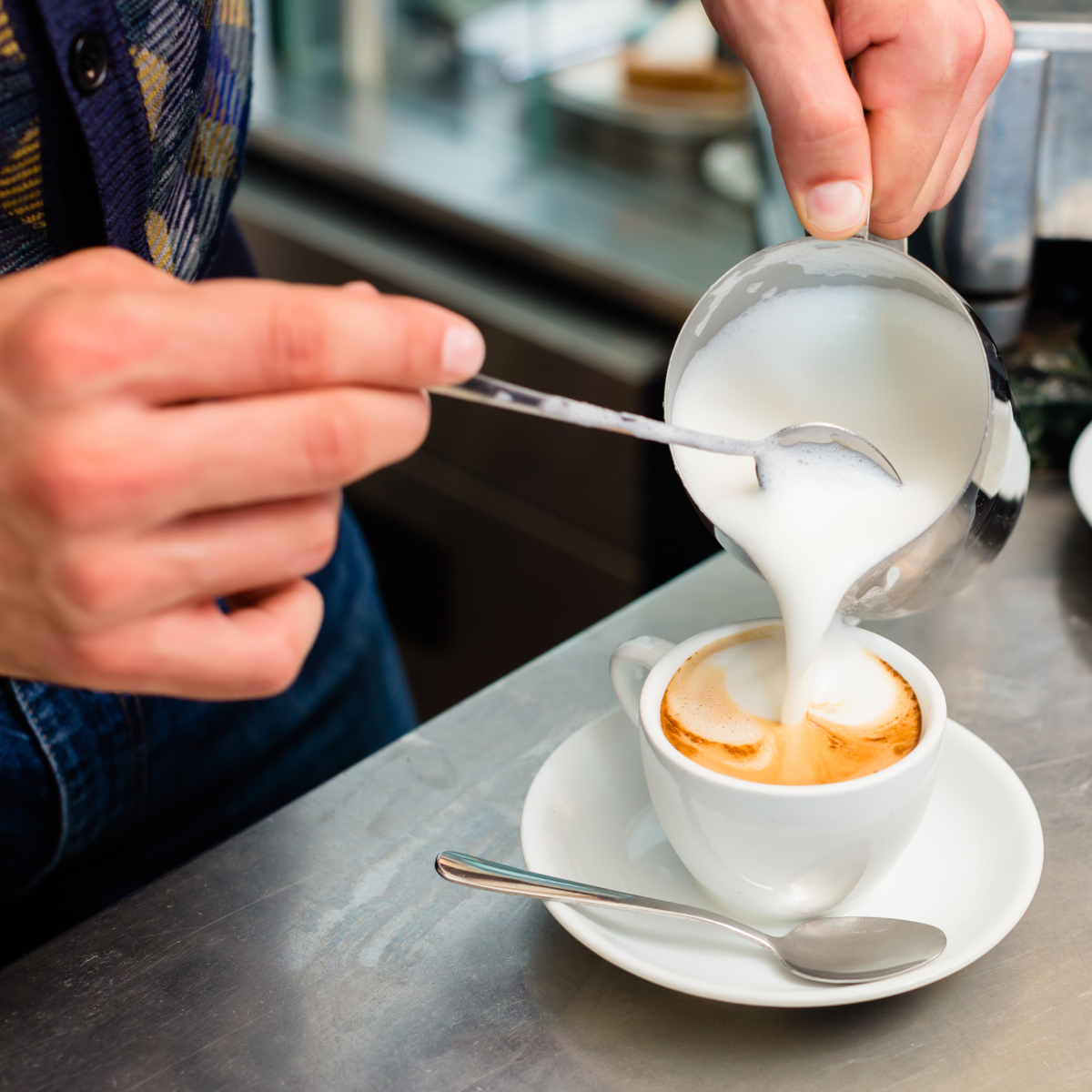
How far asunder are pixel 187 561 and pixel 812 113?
0.46 meters

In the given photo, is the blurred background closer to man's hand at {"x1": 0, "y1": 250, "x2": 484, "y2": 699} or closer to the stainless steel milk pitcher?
the stainless steel milk pitcher

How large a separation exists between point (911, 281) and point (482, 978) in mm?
451

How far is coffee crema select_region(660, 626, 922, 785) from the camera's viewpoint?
0.67m

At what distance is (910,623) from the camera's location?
94cm

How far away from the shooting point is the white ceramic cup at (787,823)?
0.62m

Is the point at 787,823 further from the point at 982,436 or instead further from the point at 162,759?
the point at 162,759

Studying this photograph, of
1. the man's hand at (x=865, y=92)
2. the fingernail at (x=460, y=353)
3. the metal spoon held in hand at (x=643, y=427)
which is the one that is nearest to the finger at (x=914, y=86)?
the man's hand at (x=865, y=92)

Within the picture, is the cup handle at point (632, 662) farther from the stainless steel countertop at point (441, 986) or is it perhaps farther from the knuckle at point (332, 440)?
the knuckle at point (332, 440)

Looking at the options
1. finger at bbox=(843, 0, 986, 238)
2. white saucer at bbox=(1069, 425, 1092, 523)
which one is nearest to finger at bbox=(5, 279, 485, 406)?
finger at bbox=(843, 0, 986, 238)

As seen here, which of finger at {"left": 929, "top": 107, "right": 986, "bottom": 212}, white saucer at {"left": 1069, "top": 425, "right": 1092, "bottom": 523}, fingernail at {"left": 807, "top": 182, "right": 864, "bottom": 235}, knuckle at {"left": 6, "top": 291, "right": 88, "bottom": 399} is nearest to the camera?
knuckle at {"left": 6, "top": 291, "right": 88, "bottom": 399}

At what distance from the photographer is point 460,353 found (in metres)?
0.49

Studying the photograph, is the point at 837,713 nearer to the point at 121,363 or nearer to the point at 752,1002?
the point at 752,1002

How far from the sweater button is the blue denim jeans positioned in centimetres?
37

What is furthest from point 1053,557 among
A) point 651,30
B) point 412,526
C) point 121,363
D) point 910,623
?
point 651,30
